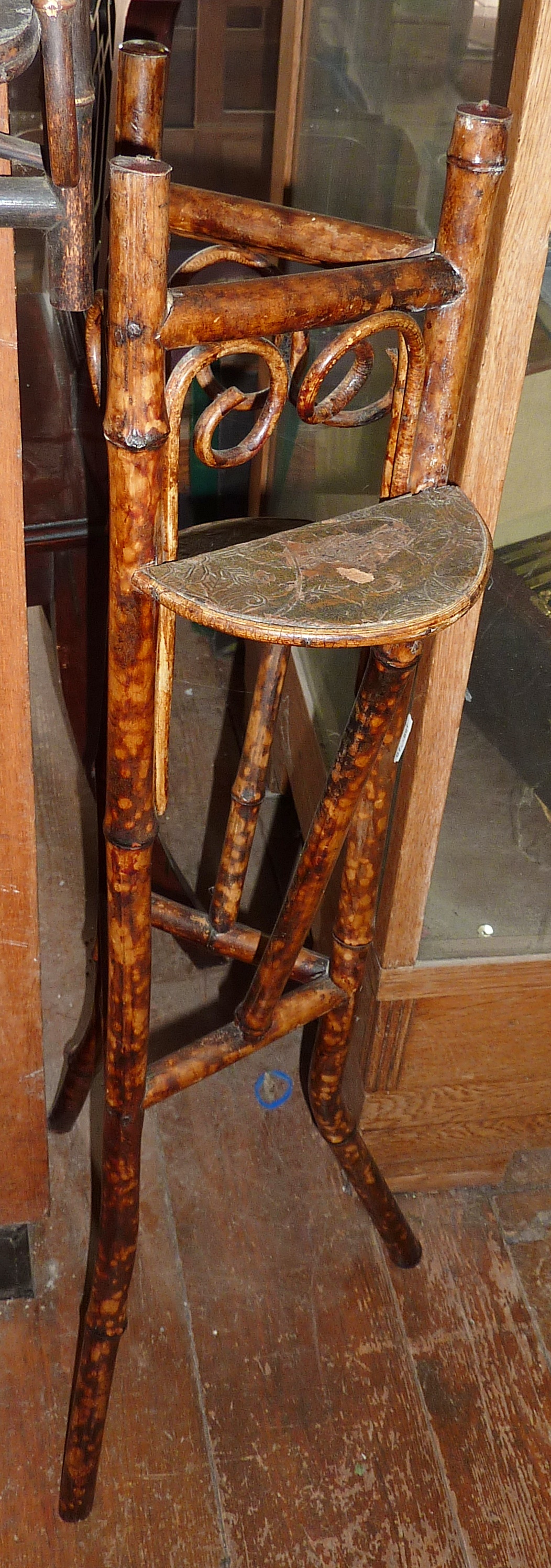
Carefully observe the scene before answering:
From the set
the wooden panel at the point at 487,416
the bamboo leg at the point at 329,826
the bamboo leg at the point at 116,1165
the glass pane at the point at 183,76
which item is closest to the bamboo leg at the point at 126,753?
the bamboo leg at the point at 116,1165

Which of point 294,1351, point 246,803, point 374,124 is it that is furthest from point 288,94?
point 294,1351

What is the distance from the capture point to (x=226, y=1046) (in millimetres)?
970

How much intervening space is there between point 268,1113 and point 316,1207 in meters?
0.13

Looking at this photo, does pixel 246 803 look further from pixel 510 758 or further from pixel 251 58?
pixel 251 58

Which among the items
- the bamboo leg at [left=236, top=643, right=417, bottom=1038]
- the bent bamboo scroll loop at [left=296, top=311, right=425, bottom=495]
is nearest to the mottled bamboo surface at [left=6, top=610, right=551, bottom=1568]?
the bamboo leg at [left=236, top=643, right=417, bottom=1038]

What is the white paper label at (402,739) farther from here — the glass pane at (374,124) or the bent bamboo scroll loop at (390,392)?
the glass pane at (374,124)

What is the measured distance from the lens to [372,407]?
762mm

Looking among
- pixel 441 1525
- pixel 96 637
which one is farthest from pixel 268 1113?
pixel 96 637

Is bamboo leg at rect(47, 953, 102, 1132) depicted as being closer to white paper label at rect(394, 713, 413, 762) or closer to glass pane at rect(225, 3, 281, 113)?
white paper label at rect(394, 713, 413, 762)

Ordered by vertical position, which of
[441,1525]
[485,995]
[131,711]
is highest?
[131,711]

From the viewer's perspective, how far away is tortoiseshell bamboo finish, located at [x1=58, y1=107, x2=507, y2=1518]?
0.60 meters

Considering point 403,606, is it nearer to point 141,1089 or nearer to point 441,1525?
point 141,1089

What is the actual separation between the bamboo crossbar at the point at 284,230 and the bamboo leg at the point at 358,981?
0.25m

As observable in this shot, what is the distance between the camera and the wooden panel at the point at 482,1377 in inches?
43.7
